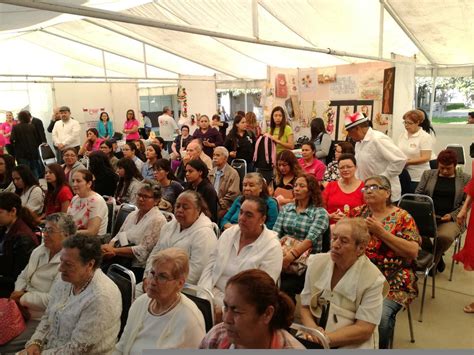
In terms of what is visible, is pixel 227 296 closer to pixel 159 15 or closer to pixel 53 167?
pixel 53 167

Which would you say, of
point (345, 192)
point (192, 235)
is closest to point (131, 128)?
point (345, 192)

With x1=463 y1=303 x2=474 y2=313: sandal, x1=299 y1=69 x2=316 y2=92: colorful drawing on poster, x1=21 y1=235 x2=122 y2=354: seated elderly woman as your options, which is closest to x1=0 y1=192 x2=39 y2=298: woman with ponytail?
x1=21 y1=235 x2=122 y2=354: seated elderly woman

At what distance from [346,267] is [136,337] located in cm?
113

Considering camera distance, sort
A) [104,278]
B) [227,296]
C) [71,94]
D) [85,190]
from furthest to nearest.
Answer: [71,94], [85,190], [104,278], [227,296]

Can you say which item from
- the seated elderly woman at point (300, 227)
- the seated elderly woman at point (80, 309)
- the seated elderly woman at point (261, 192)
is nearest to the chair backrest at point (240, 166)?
the seated elderly woman at point (261, 192)

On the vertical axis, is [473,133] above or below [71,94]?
below

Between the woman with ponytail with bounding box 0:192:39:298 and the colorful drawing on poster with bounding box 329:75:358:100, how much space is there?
5893 millimetres

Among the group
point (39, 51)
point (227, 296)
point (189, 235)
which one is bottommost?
point (189, 235)

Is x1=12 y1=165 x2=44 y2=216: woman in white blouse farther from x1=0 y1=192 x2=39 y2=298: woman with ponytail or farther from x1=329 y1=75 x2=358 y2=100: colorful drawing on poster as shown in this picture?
x1=329 y1=75 x2=358 y2=100: colorful drawing on poster

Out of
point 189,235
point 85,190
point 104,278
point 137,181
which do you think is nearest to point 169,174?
point 137,181

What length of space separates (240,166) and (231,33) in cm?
180

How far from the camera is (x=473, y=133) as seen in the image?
8273 mm

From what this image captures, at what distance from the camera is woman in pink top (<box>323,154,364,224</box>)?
3.35m

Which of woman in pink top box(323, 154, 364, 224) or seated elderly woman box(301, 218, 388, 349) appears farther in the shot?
woman in pink top box(323, 154, 364, 224)
